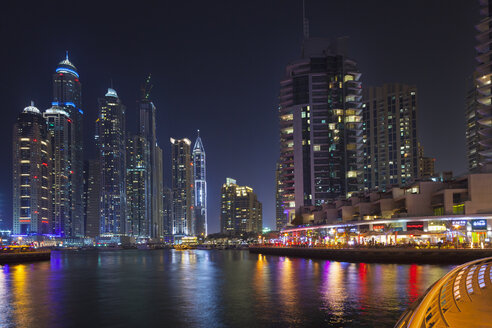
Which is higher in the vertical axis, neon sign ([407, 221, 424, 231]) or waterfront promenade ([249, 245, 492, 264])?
neon sign ([407, 221, 424, 231])

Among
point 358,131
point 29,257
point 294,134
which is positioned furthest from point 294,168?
point 29,257

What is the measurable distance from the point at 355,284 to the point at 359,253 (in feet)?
138

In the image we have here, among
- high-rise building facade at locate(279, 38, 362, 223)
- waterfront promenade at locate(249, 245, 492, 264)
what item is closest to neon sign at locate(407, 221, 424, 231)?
waterfront promenade at locate(249, 245, 492, 264)

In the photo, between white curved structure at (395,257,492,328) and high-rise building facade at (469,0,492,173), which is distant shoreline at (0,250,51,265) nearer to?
high-rise building facade at (469,0,492,173)

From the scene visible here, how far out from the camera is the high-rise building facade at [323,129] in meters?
160

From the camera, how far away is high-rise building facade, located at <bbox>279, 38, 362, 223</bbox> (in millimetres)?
160375

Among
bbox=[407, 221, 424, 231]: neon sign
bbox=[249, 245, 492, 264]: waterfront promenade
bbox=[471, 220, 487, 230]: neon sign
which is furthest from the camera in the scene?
bbox=[407, 221, 424, 231]: neon sign

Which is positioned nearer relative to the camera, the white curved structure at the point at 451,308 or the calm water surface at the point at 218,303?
the white curved structure at the point at 451,308

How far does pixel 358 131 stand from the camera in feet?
540

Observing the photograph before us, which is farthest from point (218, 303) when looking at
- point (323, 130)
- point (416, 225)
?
point (323, 130)

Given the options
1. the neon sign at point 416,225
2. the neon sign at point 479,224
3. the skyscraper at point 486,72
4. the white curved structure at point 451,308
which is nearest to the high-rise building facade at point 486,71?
the skyscraper at point 486,72

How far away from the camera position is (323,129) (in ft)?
532

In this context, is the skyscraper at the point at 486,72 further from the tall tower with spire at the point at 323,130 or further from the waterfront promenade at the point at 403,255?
the tall tower with spire at the point at 323,130

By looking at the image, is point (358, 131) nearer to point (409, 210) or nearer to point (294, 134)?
point (294, 134)
